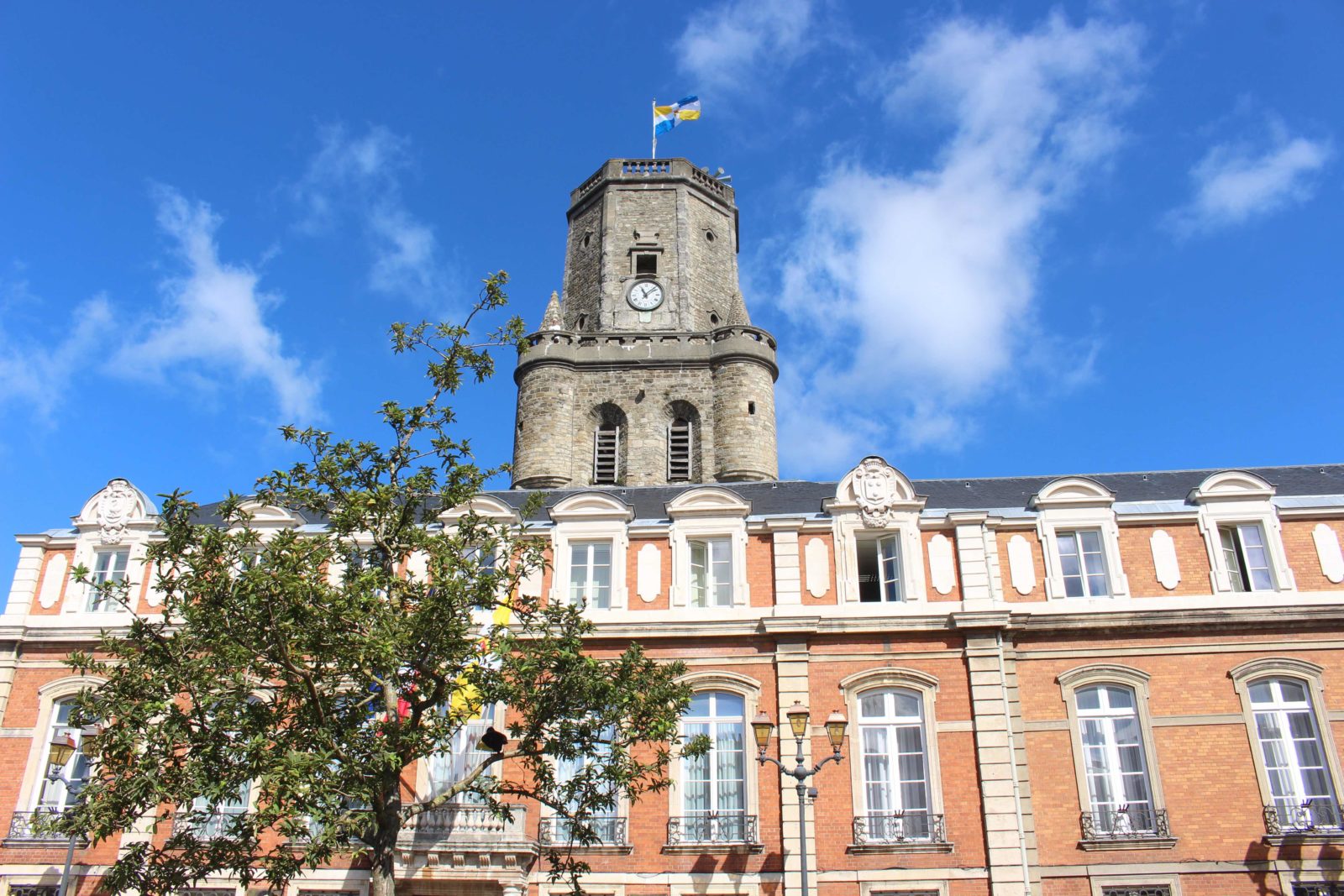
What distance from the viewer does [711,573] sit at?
20.7 metres

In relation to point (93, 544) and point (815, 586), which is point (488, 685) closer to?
point (815, 586)

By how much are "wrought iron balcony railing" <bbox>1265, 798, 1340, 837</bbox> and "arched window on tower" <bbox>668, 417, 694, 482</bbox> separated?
21.4 metres

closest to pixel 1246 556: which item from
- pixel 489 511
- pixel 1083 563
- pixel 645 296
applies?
pixel 1083 563

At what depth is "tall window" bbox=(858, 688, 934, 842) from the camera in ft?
59.5

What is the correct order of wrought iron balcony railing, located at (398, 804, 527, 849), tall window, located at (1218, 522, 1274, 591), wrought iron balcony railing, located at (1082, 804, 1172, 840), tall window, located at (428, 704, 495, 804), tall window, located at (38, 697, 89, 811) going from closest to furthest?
1. wrought iron balcony railing, located at (398, 804, 527, 849)
2. wrought iron balcony railing, located at (1082, 804, 1172, 840)
3. tall window, located at (428, 704, 495, 804)
4. tall window, located at (38, 697, 89, 811)
5. tall window, located at (1218, 522, 1274, 591)

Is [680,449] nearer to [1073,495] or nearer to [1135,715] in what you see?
[1073,495]

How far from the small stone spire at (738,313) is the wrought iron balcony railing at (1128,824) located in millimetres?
23373

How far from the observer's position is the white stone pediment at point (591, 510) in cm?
2100

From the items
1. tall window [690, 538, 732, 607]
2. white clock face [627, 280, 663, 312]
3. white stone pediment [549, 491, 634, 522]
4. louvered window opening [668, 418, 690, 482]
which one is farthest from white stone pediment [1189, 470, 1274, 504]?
white clock face [627, 280, 663, 312]

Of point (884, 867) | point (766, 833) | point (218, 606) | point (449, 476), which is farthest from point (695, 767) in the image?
point (218, 606)

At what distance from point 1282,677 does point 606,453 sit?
73.3 feet

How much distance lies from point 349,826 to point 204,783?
5.48 feet

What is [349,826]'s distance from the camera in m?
13.0

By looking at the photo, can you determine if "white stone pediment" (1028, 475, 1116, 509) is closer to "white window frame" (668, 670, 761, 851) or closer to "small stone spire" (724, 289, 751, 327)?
"white window frame" (668, 670, 761, 851)
